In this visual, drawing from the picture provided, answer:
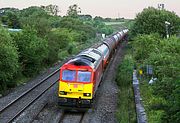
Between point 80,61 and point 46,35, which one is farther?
point 46,35

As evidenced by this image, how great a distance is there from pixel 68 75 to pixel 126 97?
516cm

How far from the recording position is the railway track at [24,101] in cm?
1797

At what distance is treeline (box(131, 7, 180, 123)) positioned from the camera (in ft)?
47.1

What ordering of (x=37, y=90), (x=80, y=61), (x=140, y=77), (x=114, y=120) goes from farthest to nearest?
(x=140, y=77), (x=37, y=90), (x=80, y=61), (x=114, y=120)

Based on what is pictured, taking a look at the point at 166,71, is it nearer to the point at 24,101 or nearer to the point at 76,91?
the point at 76,91

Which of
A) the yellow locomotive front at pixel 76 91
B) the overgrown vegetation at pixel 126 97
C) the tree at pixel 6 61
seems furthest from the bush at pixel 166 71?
the tree at pixel 6 61

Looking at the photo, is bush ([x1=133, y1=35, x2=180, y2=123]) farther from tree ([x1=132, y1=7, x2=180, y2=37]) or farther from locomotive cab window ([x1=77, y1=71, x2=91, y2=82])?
tree ([x1=132, y1=7, x2=180, y2=37])

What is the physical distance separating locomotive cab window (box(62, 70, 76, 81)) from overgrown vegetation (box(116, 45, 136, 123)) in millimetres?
2953

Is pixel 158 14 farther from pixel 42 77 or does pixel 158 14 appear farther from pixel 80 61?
pixel 80 61

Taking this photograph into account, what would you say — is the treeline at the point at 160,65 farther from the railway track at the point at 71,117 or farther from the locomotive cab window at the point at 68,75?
the locomotive cab window at the point at 68,75

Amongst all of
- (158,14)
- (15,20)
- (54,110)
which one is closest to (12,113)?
(54,110)

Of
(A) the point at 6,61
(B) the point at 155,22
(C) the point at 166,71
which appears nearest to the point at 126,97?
(C) the point at 166,71

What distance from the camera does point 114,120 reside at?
58.3 feet

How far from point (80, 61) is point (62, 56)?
26.7 metres
